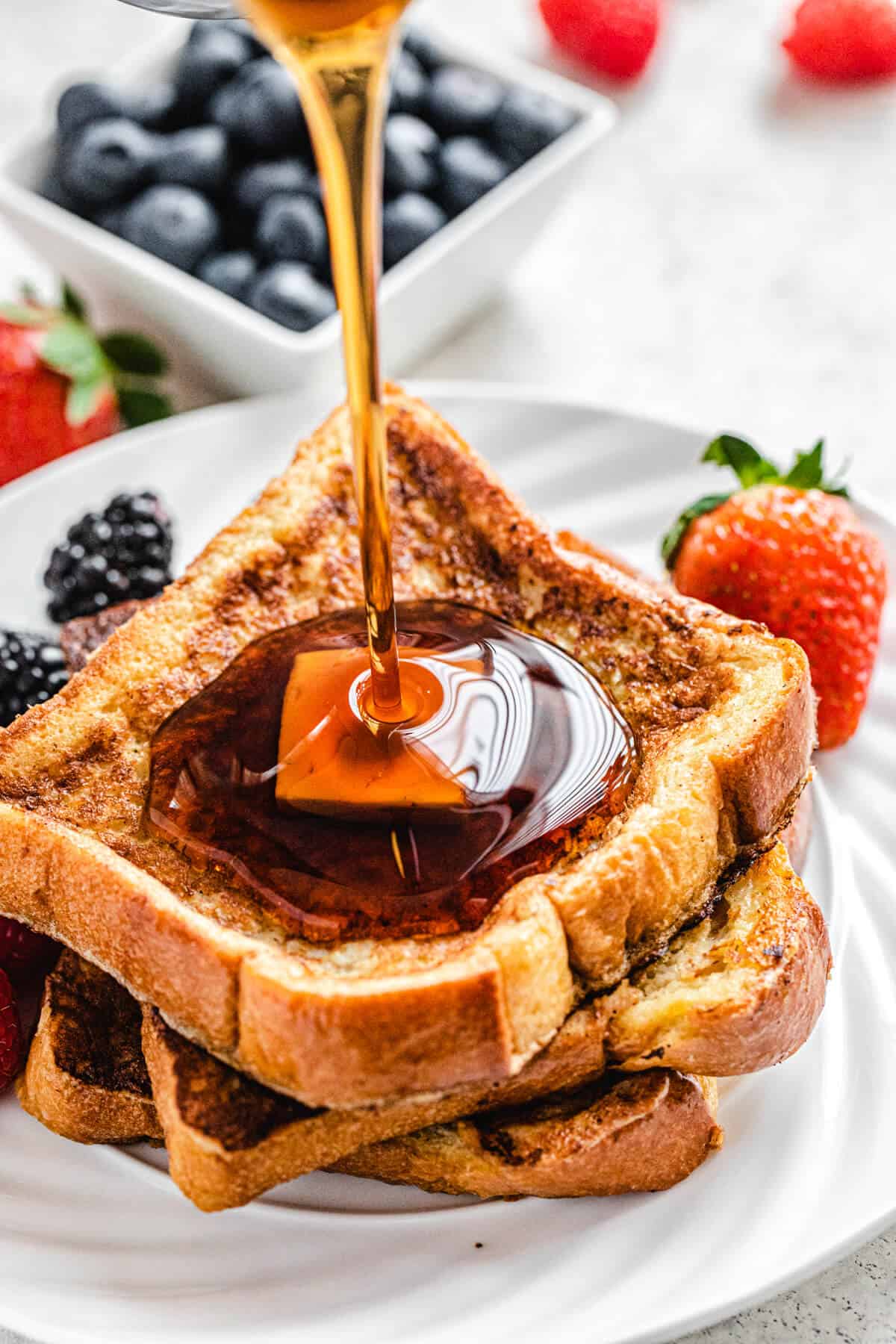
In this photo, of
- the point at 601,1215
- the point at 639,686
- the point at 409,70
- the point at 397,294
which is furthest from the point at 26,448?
the point at 601,1215

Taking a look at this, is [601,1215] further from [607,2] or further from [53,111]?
[607,2]

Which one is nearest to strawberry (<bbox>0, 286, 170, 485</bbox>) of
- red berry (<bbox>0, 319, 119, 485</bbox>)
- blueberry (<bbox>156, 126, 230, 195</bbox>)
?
red berry (<bbox>0, 319, 119, 485</bbox>)

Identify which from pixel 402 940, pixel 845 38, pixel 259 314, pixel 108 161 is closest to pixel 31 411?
pixel 259 314

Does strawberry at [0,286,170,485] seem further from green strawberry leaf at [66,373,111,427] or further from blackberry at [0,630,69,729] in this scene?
blackberry at [0,630,69,729]

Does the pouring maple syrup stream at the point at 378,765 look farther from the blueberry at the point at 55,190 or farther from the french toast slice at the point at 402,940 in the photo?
the blueberry at the point at 55,190

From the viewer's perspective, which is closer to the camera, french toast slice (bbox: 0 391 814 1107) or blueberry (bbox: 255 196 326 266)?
french toast slice (bbox: 0 391 814 1107)

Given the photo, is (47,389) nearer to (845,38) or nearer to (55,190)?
(55,190)

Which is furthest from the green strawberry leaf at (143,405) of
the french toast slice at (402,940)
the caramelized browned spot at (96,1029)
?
the caramelized browned spot at (96,1029)
